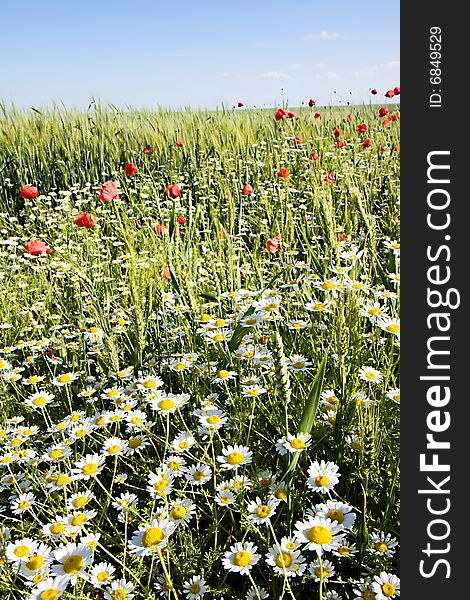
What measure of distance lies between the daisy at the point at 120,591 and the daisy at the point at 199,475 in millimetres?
328

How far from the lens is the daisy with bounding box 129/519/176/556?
1245 millimetres

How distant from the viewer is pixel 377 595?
1191mm

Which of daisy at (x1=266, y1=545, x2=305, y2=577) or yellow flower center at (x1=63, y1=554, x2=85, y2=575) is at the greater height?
yellow flower center at (x1=63, y1=554, x2=85, y2=575)

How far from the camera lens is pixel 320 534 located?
1.21 metres

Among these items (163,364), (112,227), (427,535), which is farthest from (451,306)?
(112,227)

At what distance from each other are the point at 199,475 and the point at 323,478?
392 mm

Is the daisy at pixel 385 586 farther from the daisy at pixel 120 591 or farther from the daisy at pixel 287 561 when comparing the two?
the daisy at pixel 120 591

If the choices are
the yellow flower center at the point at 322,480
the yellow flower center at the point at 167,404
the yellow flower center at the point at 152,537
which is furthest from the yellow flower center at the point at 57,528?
the yellow flower center at the point at 322,480

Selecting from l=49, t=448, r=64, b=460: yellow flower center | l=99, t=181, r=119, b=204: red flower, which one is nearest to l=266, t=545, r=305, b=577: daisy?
l=49, t=448, r=64, b=460: yellow flower center

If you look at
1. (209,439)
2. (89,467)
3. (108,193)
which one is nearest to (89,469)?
(89,467)

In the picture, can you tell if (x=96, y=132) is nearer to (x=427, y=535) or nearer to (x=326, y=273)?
(x=326, y=273)

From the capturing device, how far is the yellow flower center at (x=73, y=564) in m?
1.22

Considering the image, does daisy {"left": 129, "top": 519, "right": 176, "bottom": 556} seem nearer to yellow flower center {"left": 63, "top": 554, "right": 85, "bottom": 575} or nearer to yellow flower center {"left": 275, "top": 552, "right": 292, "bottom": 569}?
yellow flower center {"left": 63, "top": 554, "right": 85, "bottom": 575}

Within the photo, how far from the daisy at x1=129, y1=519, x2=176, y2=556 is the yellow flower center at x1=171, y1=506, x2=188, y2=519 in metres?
0.11
